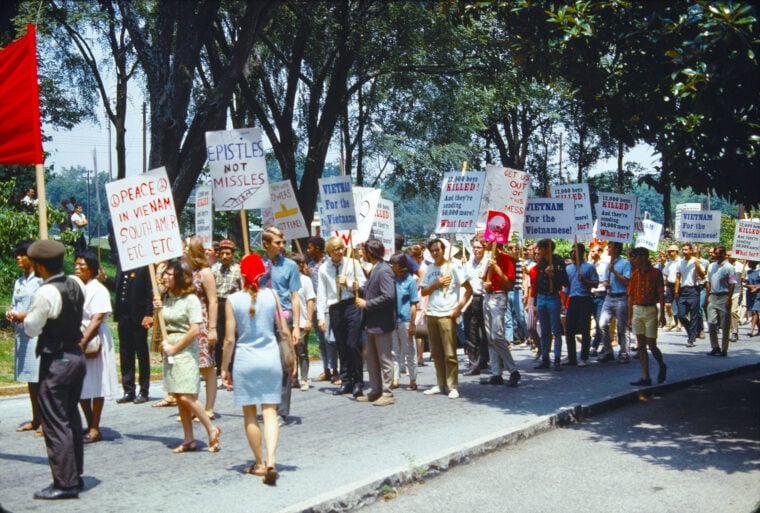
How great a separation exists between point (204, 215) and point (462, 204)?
13.6ft

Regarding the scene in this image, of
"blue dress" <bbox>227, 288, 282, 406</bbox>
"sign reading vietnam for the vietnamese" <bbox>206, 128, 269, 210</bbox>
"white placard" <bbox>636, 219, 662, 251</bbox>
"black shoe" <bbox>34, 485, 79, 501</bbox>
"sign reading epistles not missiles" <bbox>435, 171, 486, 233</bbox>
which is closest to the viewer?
"black shoe" <bbox>34, 485, 79, 501</bbox>

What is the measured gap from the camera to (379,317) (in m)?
11.2

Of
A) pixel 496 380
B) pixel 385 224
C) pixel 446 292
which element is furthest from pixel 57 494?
pixel 385 224

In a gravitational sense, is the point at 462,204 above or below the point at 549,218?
above

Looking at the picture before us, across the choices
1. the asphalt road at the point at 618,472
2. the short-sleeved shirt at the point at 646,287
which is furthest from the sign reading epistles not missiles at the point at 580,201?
the asphalt road at the point at 618,472

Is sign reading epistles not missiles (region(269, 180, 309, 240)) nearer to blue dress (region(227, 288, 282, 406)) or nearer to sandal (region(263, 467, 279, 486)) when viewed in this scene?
blue dress (region(227, 288, 282, 406))

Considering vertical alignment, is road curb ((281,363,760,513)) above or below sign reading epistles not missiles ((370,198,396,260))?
below

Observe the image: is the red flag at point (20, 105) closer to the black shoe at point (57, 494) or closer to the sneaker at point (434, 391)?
the black shoe at point (57, 494)

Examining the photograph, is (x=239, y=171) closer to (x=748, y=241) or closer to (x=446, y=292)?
(x=446, y=292)

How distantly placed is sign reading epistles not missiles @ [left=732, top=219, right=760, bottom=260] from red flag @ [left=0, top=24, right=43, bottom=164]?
1572cm

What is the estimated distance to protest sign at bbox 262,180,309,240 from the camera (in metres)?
14.1

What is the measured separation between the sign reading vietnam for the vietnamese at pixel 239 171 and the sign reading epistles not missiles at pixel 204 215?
340 cm

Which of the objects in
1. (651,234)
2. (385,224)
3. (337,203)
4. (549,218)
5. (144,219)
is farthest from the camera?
(651,234)

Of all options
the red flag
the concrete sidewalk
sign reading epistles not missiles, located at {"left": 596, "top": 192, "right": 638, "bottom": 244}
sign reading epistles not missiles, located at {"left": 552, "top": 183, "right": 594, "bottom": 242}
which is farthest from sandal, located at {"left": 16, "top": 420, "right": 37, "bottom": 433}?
sign reading epistles not missiles, located at {"left": 596, "top": 192, "right": 638, "bottom": 244}
